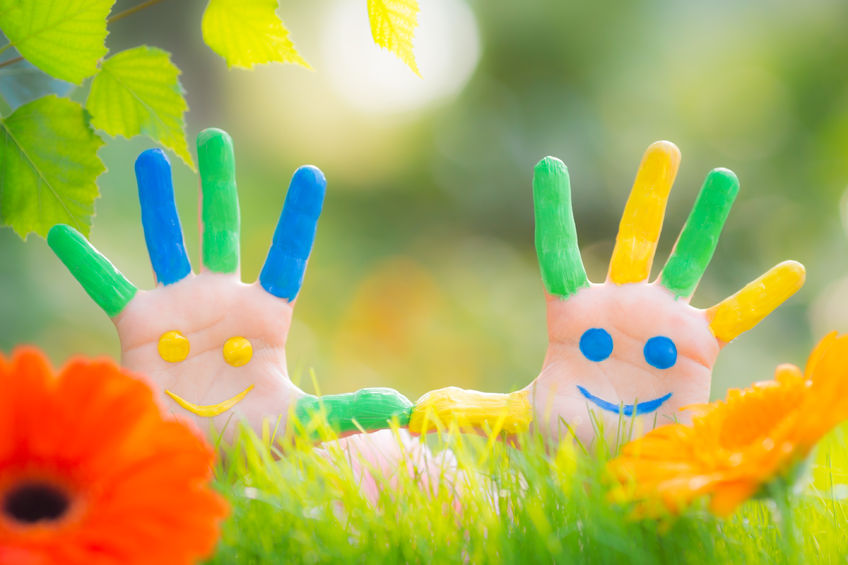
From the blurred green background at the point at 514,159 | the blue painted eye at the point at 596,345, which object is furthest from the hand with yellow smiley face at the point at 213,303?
the blurred green background at the point at 514,159

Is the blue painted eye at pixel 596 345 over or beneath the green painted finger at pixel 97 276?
beneath

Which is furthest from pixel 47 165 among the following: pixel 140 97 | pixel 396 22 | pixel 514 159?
pixel 514 159

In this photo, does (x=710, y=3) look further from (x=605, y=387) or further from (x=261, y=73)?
(x=605, y=387)

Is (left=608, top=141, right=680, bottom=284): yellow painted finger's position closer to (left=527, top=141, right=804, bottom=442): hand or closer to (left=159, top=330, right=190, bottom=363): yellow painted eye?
(left=527, top=141, right=804, bottom=442): hand

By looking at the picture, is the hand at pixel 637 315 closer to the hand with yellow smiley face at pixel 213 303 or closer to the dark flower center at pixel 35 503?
the hand with yellow smiley face at pixel 213 303

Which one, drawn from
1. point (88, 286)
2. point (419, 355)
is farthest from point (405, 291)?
point (88, 286)

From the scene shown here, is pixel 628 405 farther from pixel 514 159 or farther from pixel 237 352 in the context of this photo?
pixel 514 159
